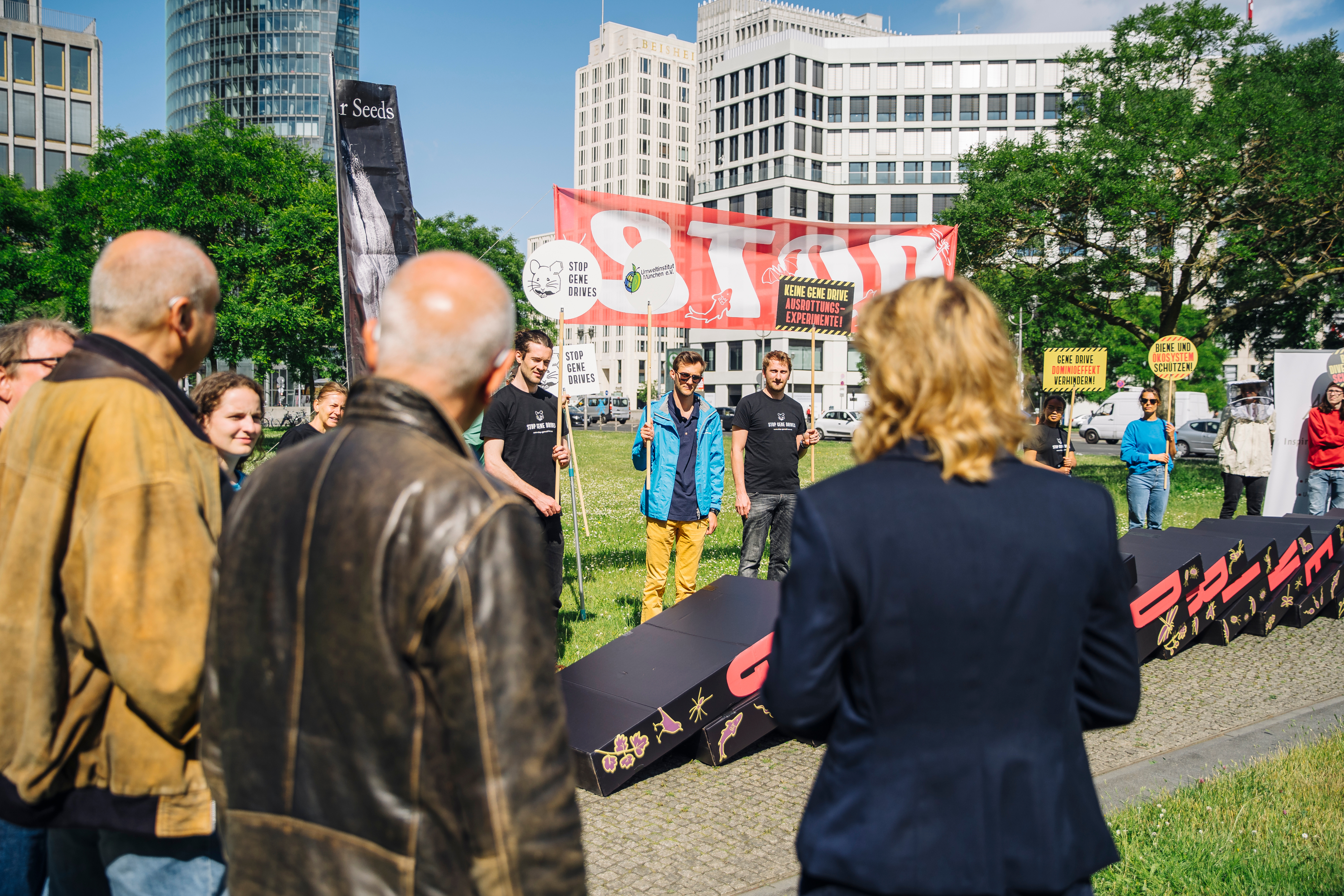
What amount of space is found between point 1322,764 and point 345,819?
5.15m

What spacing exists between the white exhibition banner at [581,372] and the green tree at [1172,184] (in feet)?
40.8

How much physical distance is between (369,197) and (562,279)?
228cm

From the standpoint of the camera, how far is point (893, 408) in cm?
176

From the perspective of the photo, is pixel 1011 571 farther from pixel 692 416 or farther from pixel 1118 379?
pixel 1118 379

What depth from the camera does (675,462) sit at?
7152 millimetres

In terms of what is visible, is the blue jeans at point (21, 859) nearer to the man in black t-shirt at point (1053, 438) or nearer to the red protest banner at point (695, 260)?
the red protest banner at point (695, 260)

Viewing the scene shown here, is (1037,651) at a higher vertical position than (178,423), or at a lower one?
lower

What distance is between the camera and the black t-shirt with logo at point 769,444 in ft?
25.2

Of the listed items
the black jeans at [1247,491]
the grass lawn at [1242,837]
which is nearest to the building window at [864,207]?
the black jeans at [1247,491]

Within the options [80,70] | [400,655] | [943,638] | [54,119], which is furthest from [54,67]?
[943,638]

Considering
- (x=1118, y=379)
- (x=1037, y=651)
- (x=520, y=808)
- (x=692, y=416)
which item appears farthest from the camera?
(x=1118, y=379)

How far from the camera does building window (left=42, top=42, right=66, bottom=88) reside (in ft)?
195

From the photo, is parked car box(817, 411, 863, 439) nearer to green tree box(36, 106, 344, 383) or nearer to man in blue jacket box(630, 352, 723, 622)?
green tree box(36, 106, 344, 383)

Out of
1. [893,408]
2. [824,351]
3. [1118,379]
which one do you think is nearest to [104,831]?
[893,408]
